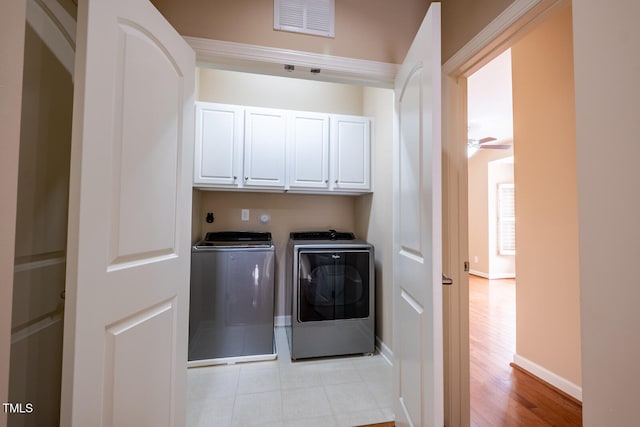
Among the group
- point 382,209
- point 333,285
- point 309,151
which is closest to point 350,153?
point 309,151

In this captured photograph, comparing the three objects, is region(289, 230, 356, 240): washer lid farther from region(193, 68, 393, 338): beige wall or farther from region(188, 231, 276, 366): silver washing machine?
region(188, 231, 276, 366): silver washing machine

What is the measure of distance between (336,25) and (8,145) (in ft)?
5.11

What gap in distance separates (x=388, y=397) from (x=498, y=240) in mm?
5060

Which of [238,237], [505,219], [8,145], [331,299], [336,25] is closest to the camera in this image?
[8,145]

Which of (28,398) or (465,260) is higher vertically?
(465,260)

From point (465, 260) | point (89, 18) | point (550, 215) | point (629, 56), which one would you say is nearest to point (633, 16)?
point (629, 56)

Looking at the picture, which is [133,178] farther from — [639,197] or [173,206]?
[639,197]

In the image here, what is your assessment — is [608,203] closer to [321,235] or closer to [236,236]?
[321,235]

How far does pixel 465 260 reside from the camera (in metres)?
1.39

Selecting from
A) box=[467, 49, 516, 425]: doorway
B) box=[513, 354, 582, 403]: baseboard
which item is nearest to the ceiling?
box=[467, 49, 516, 425]: doorway

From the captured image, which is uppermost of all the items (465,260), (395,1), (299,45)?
(395,1)

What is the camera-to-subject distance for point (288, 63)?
139 cm

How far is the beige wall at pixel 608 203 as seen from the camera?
604 mm

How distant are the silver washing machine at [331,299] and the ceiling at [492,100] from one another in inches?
90.2
